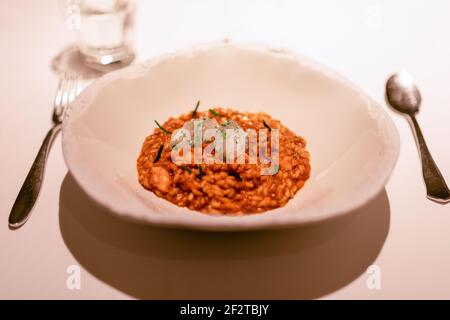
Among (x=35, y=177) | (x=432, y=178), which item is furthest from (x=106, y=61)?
(x=432, y=178)

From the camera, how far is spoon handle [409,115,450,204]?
1.90 metres

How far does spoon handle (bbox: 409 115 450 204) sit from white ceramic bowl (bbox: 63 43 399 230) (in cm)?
39

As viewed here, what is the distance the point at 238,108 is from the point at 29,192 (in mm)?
1212

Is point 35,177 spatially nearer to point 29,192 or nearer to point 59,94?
point 29,192

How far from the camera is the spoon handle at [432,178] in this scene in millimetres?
1896

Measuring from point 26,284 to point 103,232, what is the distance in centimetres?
34

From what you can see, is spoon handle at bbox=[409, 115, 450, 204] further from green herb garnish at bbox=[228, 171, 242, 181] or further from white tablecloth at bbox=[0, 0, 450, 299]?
green herb garnish at bbox=[228, 171, 242, 181]

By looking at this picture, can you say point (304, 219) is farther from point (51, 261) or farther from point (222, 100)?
point (222, 100)

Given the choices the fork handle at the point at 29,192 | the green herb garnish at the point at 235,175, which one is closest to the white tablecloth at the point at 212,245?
the fork handle at the point at 29,192

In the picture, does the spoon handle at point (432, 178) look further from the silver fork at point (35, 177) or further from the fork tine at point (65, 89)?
the fork tine at point (65, 89)

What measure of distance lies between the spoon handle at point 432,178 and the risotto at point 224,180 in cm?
58

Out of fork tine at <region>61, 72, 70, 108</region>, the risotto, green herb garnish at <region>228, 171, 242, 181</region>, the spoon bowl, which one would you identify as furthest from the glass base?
the spoon bowl

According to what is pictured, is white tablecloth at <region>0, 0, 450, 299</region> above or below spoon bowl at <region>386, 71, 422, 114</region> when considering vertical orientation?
below

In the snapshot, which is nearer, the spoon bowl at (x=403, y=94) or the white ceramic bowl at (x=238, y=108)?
the white ceramic bowl at (x=238, y=108)
